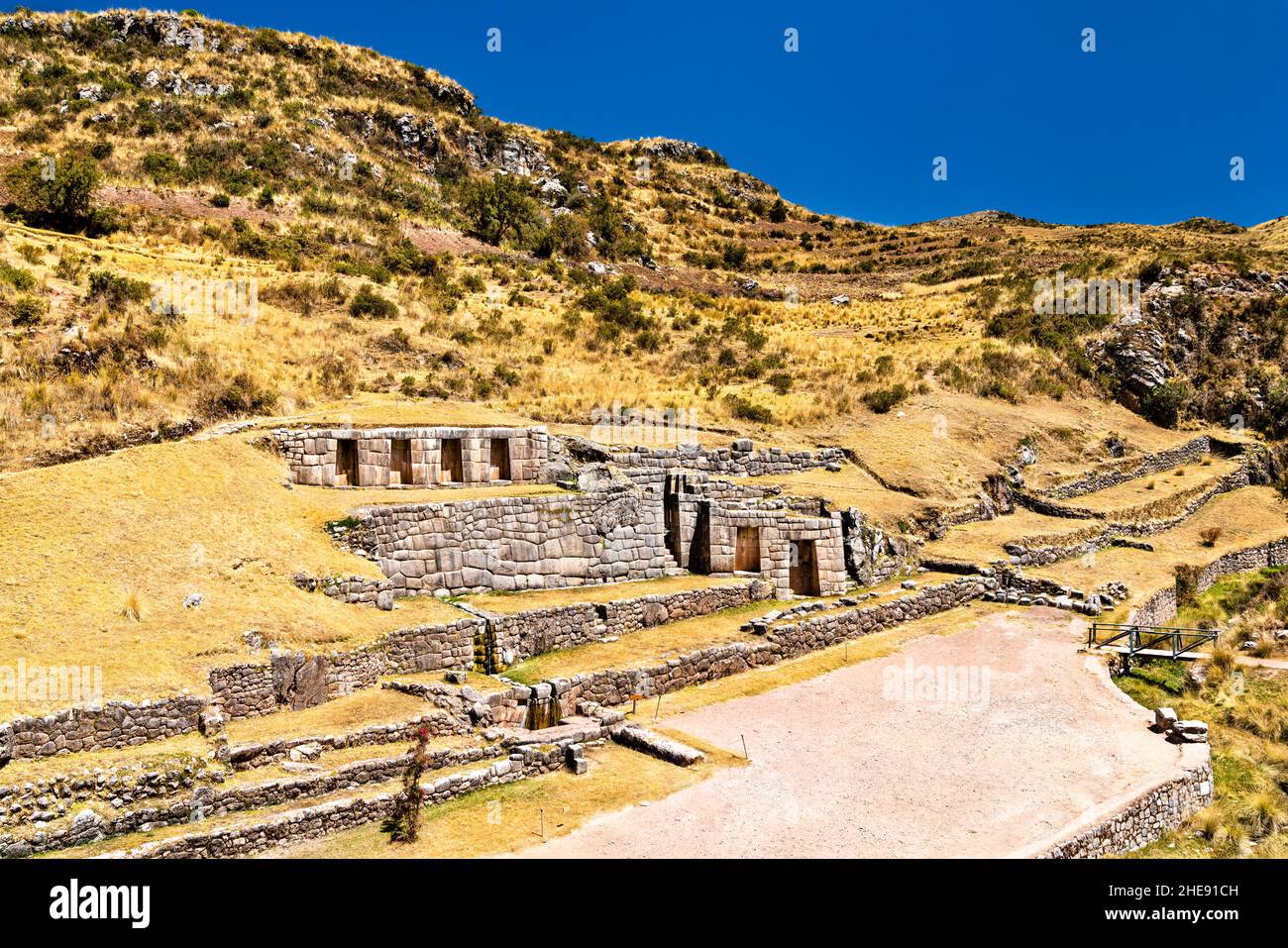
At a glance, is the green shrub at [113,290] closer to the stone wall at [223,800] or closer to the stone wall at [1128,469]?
the stone wall at [223,800]

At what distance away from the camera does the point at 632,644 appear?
52.6 feet

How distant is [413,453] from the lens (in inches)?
757

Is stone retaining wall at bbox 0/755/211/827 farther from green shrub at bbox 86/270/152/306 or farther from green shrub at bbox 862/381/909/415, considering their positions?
green shrub at bbox 862/381/909/415

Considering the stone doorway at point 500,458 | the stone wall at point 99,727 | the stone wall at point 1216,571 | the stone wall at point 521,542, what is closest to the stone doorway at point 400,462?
the stone doorway at point 500,458

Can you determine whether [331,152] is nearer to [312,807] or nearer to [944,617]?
[944,617]

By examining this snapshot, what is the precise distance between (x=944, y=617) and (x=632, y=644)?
800cm

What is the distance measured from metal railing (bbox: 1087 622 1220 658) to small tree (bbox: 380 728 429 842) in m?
13.5

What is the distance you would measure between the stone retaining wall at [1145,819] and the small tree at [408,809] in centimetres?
676

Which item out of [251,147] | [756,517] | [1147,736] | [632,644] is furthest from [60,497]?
[251,147]

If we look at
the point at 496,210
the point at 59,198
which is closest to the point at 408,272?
the point at 59,198

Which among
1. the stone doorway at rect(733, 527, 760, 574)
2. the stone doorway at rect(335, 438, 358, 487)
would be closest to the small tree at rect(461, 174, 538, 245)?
the stone doorway at rect(335, 438, 358, 487)

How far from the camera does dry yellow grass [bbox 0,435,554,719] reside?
11.1 m
